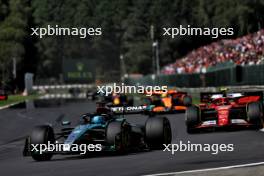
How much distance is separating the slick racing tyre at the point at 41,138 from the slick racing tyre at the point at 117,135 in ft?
3.22

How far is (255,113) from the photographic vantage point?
15.8 metres

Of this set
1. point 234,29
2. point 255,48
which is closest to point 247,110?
point 255,48

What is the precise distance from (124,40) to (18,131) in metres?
75.2

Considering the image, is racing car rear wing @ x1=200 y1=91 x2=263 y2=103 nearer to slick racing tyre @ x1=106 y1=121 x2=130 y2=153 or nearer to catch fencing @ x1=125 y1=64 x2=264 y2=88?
slick racing tyre @ x1=106 y1=121 x2=130 y2=153

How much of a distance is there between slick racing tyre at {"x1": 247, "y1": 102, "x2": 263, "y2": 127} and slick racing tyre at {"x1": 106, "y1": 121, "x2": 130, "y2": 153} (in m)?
4.46

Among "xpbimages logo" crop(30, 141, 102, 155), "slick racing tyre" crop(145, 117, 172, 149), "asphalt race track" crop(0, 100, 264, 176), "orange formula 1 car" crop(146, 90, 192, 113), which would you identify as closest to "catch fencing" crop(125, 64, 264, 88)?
"orange formula 1 car" crop(146, 90, 192, 113)

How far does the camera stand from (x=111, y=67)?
3942 inches

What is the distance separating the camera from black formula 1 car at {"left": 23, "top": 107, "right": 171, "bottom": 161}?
38.8 feet

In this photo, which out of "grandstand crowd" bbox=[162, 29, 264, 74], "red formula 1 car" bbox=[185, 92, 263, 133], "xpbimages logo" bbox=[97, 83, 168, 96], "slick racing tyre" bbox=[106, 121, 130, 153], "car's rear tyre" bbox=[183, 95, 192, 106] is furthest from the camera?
"grandstand crowd" bbox=[162, 29, 264, 74]

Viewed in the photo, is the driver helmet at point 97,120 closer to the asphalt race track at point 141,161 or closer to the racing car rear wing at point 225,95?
the asphalt race track at point 141,161

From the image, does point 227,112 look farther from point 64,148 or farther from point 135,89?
point 135,89

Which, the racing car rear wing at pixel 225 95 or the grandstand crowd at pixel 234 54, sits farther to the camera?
the grandstand crowd at pixel 234 54

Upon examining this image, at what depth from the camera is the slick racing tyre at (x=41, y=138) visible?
466 inches

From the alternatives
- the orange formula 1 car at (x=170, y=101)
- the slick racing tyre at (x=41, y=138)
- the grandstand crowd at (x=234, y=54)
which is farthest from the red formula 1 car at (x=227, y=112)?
the grandstand crowd at (x=234, y=54)
